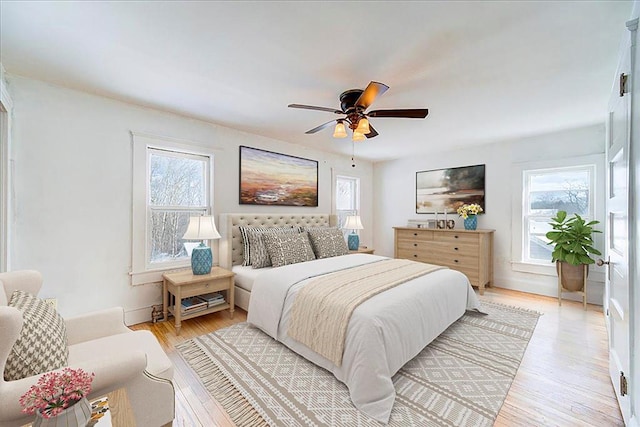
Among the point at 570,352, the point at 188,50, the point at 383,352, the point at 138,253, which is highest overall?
the point at 188,50

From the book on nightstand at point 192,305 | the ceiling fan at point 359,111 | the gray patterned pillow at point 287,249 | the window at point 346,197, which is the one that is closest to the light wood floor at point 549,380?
the book on nightstand at point 192,305

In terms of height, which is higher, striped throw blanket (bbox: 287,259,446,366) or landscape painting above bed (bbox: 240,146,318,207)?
landscape painting above bed (bbox: 240,146,318,207)

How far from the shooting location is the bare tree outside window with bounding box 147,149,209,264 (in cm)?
311

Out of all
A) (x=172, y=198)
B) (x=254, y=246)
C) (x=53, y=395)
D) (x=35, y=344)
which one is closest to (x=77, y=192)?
(x=172, y=198)

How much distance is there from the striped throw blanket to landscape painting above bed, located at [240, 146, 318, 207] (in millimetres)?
1881

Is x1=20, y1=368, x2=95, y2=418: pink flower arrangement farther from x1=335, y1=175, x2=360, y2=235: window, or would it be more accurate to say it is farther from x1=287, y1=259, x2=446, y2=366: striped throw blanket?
x1=335, y1=175, x2=360, y2=235: window

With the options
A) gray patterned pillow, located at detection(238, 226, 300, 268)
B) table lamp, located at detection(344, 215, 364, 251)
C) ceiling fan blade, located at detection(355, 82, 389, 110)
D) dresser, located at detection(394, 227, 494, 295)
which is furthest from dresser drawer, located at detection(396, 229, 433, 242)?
ceiling fan blade, located at detection(355, 82, 389, 110)

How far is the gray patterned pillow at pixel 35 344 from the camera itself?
3.55 ft

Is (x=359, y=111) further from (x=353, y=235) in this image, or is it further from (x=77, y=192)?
(x=77, y=192)

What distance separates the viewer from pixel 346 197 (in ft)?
18.4

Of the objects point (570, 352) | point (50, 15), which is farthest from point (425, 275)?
point (50, 15)

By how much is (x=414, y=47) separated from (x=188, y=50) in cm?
158

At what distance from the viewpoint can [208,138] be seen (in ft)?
11.4

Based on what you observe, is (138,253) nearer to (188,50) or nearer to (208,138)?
(208,138)
